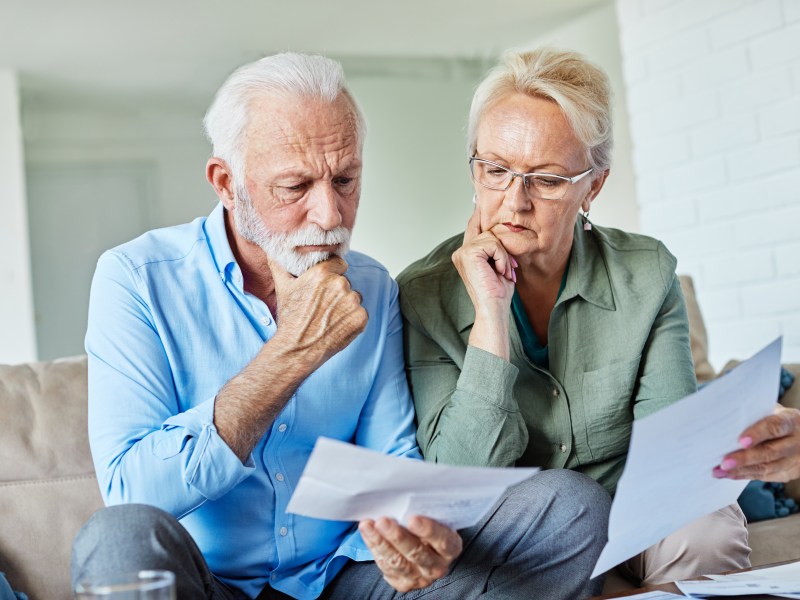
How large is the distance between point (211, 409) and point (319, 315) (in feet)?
0.72

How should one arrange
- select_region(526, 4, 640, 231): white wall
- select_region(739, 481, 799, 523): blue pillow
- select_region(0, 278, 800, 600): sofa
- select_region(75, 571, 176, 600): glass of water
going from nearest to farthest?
1. select_region(75, 571, 176, 600): glass of water
2. select_region(0, 278, 800, 600): sofa
3. select_region(739, 481, 799, 523): blue pillow
4. select_region(526, 4, 640, 231): white wall

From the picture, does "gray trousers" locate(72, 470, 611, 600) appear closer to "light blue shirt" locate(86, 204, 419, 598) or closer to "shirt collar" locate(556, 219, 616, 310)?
"light blue shirt" locate(86, 204, 419, 598)

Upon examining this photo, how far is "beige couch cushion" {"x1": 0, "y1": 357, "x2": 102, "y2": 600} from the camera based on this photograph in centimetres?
167

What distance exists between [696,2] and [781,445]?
2.85 meters

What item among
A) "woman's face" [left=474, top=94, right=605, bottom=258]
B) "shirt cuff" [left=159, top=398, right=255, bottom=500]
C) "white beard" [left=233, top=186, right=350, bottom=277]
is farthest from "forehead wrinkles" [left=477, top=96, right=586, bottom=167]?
"shirt cuff" [left=159, top=398, right=255, bottom=500]

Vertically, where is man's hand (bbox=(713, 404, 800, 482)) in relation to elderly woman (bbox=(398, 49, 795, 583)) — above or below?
below

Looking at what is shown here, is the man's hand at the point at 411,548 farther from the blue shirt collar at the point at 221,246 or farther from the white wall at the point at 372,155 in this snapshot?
the white wall at the point at 372,155

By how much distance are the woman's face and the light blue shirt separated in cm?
28

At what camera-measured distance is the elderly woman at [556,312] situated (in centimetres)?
159

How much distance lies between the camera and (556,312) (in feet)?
5.55

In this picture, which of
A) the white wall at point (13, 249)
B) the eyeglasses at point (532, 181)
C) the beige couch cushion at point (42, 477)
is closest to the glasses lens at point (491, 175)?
the eyeglasses at point (532, 181)

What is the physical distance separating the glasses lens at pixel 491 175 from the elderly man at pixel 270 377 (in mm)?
226

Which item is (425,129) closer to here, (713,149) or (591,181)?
(713,149)

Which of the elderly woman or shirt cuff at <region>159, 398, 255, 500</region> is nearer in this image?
shirt cuff at <region>159, 398, 255, 500</region>
